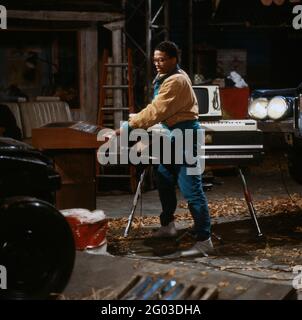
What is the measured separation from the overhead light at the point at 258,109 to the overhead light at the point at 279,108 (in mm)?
→ 94

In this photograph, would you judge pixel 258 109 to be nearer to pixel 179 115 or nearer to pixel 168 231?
pixel 179 115

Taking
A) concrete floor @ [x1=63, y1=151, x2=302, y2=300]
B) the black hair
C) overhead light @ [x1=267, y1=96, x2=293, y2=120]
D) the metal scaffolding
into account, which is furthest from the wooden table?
the metal scaffolding

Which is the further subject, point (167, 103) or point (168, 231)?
point (168, 231)

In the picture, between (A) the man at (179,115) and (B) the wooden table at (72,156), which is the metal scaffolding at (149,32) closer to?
(B) the wooden table at (72,156)

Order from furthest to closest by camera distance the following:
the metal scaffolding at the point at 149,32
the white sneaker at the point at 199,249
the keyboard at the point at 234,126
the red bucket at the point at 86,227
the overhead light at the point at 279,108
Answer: the metal scaffolding at the point at 149,32 → the overhead light at the point at 279,108 → the keyboard at the point at 234,126 → the white sneaker at the point at 199,249 → the red bucket at the point at 86,227

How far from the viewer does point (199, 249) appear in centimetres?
770

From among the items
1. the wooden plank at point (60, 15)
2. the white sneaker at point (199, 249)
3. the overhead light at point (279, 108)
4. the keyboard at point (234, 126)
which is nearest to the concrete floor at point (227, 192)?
the overhead light at point (279, 108)

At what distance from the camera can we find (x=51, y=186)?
5781 millimetres

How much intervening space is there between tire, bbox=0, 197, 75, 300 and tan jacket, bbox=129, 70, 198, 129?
224cm

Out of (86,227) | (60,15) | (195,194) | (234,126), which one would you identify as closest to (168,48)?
(234,126)

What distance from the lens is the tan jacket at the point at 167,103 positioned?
741cm

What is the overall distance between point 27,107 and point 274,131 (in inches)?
230

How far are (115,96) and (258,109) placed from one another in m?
4.84

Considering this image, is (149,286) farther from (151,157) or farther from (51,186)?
(151,157)
